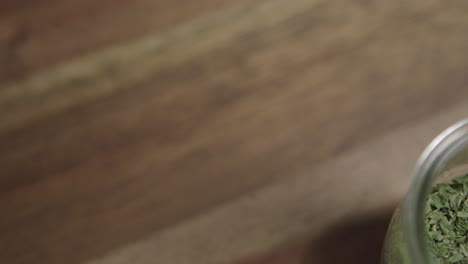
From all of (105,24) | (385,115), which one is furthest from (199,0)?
(385,115)

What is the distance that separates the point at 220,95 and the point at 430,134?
0.57 ft

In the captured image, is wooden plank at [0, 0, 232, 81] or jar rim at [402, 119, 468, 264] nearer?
jar rim at [402, 119, 468, 264]

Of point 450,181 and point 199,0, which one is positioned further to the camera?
point 199,0

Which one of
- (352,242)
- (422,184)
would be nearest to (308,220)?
(352,242)

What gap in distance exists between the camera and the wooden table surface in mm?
537

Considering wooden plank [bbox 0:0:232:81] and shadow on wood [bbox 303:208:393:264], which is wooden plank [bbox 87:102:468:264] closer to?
shadow on wood [bbox 303:208:393:264]

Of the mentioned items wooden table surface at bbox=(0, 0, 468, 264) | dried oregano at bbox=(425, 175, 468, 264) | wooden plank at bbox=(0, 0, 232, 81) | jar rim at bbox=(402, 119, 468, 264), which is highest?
wooden plank at bbox=(0, 0, 232, 81)

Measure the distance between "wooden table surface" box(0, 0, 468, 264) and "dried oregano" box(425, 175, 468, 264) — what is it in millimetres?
94

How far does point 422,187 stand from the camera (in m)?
0.39

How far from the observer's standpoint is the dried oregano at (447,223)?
1.39ft

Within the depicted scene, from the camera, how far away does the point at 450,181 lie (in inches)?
17.9

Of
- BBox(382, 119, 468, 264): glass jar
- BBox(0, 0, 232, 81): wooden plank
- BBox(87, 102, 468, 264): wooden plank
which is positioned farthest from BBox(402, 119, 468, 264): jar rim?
BBox(0, 0, 232, 81): wooden plank

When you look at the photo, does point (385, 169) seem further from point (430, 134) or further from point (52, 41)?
point (52, 41)

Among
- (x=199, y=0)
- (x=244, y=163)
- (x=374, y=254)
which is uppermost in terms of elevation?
(x=199, y=0)
